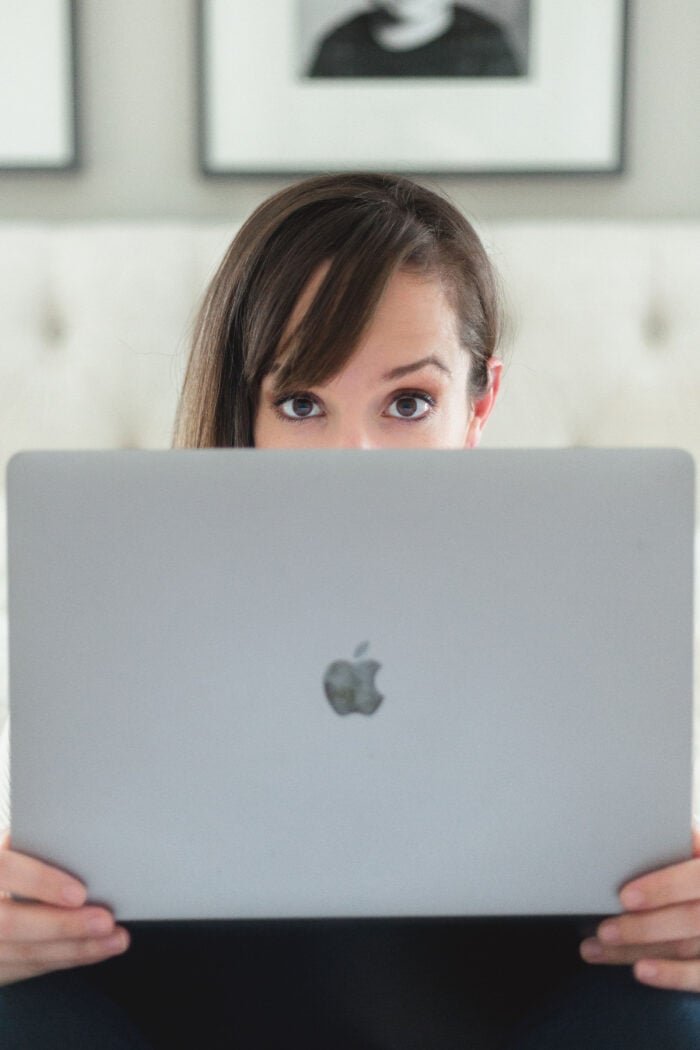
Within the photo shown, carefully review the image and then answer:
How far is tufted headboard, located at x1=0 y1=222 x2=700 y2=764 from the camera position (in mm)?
1433

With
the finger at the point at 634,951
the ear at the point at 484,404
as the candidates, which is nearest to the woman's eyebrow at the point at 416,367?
the ear at the point at 484,404

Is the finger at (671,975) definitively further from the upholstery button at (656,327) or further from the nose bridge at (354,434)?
the upholstery button at (656,327)

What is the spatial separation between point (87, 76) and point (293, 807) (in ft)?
4.21

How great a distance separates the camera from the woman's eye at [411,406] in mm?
1004

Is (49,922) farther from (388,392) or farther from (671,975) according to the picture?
(388,392)

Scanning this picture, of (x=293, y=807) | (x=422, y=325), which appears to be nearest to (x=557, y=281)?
(x=422, y=325)

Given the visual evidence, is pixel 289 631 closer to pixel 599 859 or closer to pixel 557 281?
pixel 599 859

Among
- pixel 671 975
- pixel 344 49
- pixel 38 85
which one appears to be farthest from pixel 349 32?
pixel 671 975

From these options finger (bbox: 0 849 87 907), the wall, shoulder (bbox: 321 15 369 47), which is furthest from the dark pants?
shoulder (bbox: 321 15 369 47)

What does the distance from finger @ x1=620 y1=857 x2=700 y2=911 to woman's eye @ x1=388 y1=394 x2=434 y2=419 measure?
512 millimetres

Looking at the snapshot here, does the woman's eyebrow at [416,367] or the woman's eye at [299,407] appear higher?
the woman's eyebrow at [416,367]

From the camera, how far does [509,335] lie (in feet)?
4.67

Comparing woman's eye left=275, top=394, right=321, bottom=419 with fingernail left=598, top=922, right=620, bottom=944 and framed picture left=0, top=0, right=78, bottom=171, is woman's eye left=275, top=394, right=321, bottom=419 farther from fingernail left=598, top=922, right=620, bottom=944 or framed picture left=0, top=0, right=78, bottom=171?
framed picture left=0, top=0, right=78, bottom=171

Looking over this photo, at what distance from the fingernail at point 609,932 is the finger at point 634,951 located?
4cm
